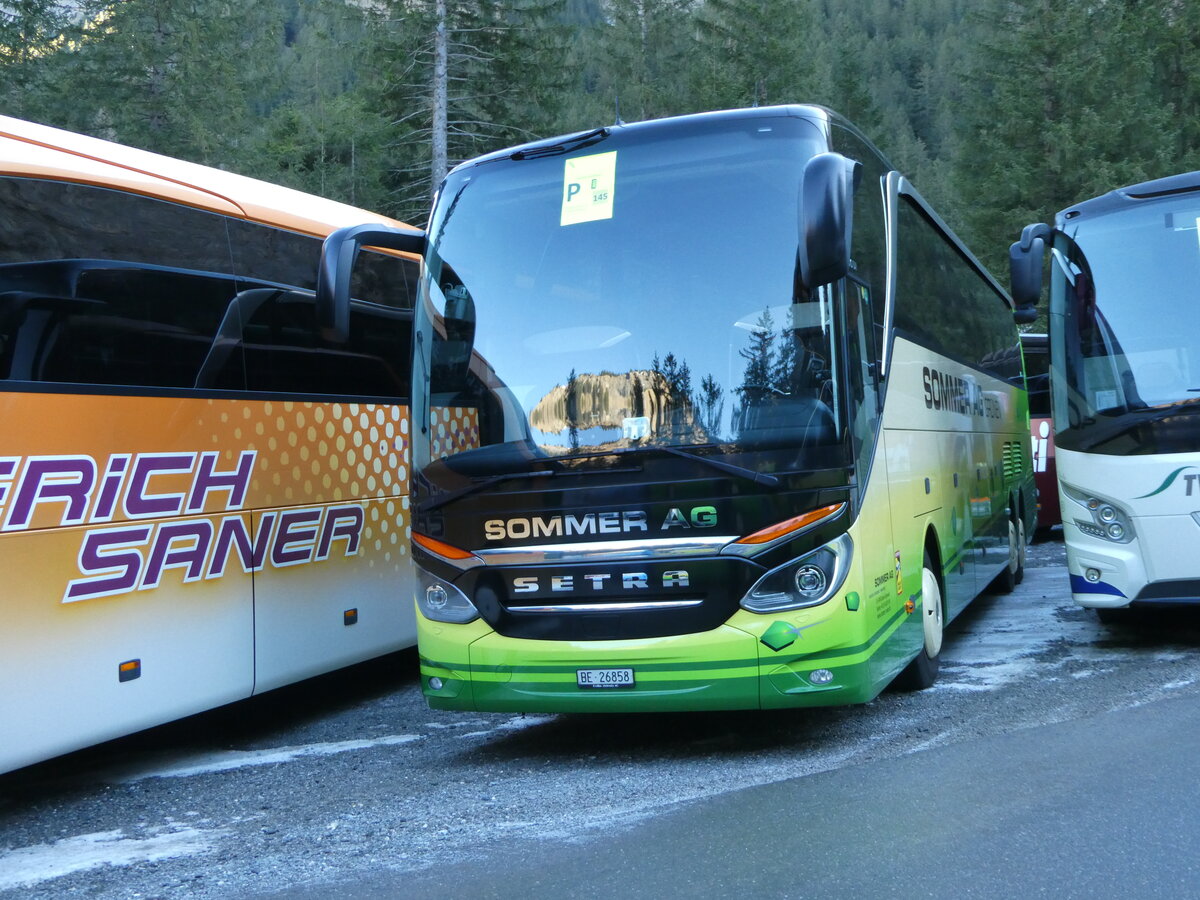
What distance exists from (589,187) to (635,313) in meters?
0.80

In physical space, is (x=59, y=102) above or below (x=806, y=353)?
above

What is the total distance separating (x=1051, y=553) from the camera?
16.6 metres

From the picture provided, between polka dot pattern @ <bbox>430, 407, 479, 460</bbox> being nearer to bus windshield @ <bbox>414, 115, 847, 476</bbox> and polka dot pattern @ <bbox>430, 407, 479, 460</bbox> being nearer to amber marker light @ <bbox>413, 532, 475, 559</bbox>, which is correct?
bus windshield @ <bbox>414, 115, 847, 476</bbox>

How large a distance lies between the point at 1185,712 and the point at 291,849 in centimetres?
442

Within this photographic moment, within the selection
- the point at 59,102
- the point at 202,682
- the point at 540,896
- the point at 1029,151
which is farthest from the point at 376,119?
the point at 540,896

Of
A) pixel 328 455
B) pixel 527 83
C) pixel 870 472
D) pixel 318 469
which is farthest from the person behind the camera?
pixel 527 83

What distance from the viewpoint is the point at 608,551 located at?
19.8ft

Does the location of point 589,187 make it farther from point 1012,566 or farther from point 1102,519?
point 1012,566

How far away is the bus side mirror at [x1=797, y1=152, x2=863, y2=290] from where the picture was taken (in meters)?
5.51

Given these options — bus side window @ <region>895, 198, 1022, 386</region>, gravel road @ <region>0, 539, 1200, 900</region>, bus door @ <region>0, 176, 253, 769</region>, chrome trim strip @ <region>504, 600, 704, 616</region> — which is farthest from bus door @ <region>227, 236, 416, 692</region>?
bus side window @ <region>895, 198, 1022, 386</region>

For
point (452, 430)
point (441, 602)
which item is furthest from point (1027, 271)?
point (441, 602)

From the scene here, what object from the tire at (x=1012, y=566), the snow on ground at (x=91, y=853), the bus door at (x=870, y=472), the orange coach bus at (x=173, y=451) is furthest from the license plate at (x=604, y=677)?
the tire at (x=1012, y=566)

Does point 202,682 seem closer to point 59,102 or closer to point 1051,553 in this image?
point 1051,553

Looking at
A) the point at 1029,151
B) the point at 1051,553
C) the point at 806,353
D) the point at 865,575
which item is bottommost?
the point at 1051,553
